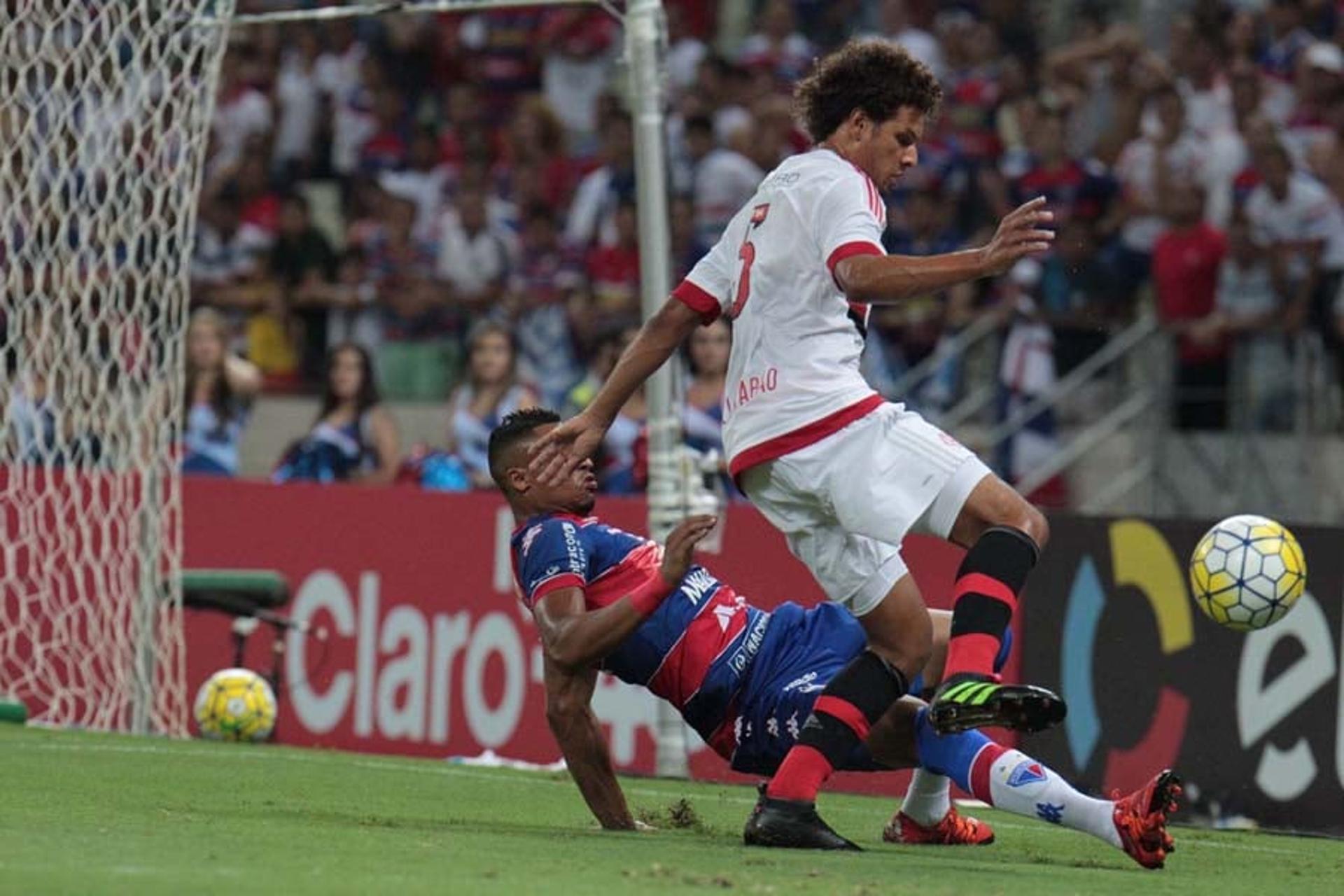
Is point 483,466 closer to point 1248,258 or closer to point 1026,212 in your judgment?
point 1248,258

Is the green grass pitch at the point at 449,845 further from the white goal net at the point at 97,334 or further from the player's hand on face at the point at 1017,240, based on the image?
the white goal net at the point at 97,334

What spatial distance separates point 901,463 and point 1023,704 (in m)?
0.82

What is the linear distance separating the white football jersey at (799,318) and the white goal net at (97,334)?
5.36m

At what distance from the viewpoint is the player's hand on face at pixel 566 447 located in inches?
268

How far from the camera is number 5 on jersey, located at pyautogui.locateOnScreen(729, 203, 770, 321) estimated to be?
21.8 feet

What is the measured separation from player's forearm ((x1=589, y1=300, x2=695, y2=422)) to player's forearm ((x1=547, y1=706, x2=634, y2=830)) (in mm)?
837

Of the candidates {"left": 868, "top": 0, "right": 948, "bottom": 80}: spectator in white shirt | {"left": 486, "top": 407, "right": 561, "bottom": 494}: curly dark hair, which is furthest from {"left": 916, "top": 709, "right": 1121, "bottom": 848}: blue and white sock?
{"left": 868, "top": 0, "right": 948, "bottom": 80}: spectator in white shirt

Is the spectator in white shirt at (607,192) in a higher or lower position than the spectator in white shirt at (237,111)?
lower

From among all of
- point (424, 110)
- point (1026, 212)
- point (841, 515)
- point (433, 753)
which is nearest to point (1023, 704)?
point (841, 515)

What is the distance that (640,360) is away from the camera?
6.84m

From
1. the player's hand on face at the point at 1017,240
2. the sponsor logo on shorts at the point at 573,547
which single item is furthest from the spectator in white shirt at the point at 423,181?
the player's hand on face at the point at 1017,240

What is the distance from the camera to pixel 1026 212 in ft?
19.9

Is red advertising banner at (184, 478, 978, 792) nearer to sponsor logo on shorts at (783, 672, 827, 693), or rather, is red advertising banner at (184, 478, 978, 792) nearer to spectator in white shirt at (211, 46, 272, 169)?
sponsor logo on shorts at (783, 672, 827, 693)

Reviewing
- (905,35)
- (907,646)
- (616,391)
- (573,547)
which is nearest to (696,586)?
(573,547)
